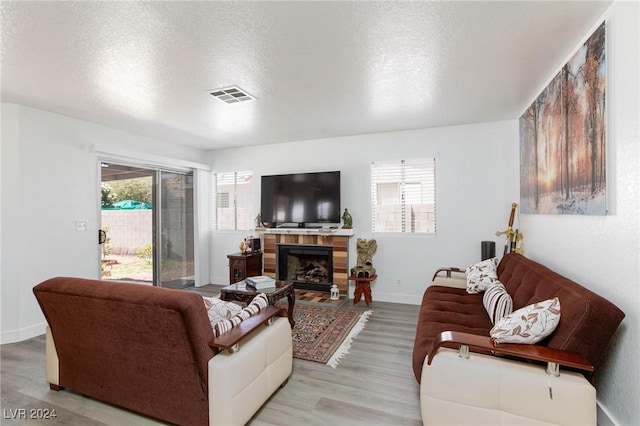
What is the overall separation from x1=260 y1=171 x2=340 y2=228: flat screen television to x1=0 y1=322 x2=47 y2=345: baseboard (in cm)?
308

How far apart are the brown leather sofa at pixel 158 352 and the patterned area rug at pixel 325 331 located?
738 mm

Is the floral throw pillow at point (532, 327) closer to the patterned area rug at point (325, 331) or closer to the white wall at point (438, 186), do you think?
the patterned area rug at point (325, 331)

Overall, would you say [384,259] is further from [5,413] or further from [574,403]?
[5,413]

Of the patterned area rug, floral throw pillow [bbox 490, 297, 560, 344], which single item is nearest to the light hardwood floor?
the patterned area rug

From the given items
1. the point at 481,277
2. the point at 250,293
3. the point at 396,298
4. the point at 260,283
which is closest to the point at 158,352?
the point at 250,293

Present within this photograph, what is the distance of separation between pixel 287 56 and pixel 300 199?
9.17 ft

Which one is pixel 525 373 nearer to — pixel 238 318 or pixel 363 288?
pixel 238 318

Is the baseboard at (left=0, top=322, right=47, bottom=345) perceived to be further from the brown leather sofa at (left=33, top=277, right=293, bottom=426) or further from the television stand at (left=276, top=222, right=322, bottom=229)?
the television stand at (left=276, top=222, right=322, bottom=229)

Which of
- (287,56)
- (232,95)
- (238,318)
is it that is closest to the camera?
(238,318)

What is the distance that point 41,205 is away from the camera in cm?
340

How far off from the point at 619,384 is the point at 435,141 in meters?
3.29

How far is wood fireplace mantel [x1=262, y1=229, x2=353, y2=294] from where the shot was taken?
4.63 m

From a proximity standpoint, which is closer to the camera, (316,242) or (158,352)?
(158,352)

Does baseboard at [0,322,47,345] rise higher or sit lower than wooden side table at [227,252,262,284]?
lower
